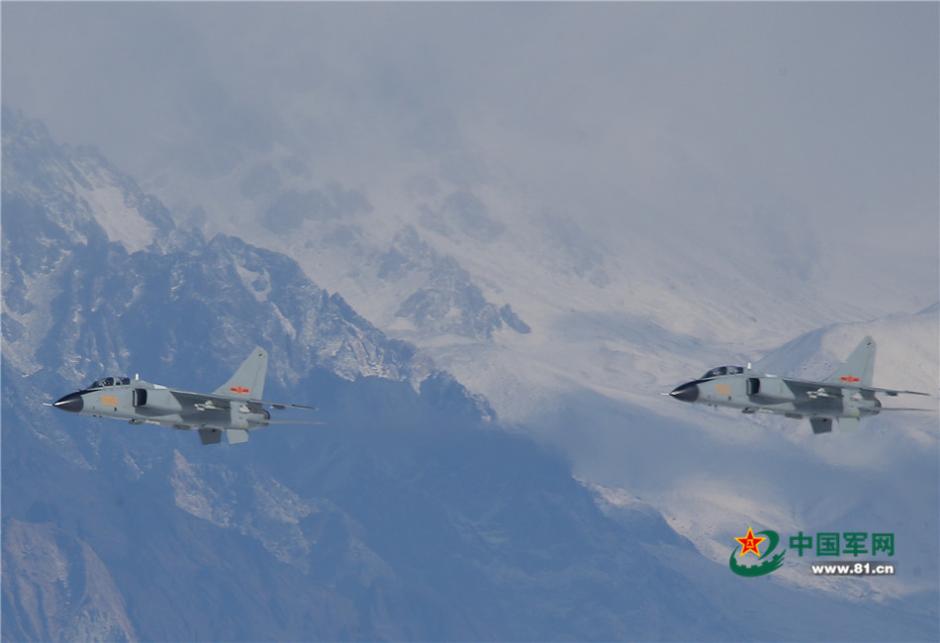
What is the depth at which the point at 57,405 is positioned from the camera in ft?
654

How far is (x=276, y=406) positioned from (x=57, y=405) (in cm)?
2053

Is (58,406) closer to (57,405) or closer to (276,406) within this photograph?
(57,405)

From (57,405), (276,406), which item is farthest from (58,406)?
(276,406)

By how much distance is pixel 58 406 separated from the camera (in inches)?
7864

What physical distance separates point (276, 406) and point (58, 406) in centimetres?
2052

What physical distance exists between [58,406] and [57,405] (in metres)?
0.51

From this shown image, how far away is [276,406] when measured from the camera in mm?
199875
